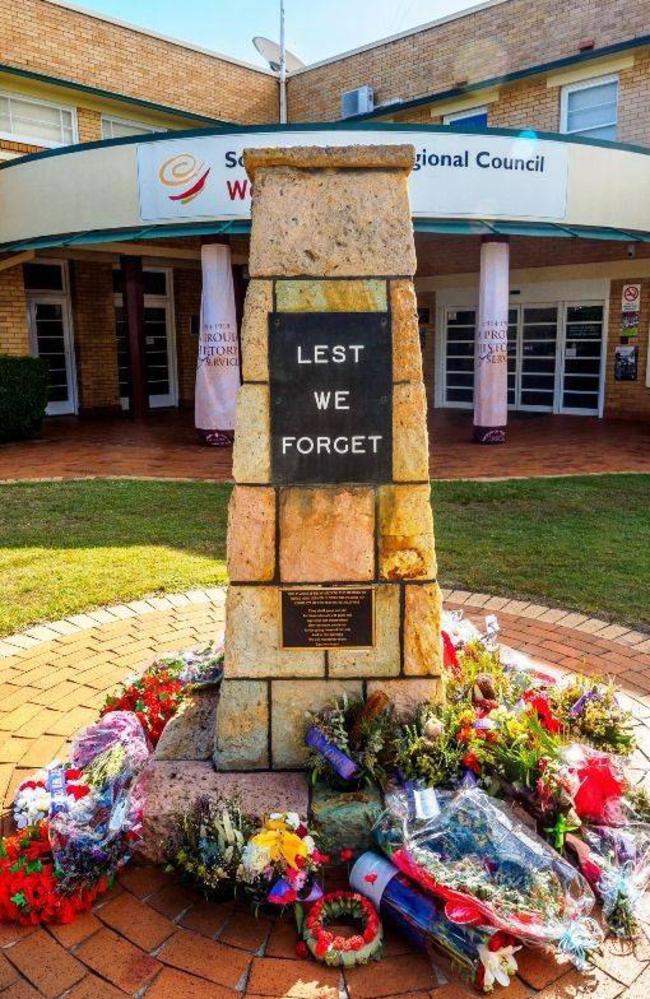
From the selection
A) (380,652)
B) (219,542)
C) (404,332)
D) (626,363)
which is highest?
(404,332)

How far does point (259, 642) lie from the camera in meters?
3.09

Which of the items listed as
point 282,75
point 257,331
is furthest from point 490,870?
point 282,75

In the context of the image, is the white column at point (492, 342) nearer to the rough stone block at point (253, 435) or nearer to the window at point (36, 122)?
the window at point (36, 122)

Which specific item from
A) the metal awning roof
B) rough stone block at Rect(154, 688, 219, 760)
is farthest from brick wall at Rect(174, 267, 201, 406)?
rough stone block at Rect(154, 688, 219, 760)

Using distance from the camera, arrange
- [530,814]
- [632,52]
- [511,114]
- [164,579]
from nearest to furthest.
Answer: [530,814] < [164,579] < [632,52] < [511,114]

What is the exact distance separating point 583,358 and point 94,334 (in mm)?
10206

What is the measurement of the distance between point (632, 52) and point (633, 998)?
51.6ft

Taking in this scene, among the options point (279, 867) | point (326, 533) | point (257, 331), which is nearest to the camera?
point (279, 867)

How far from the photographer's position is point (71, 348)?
55.6 ft

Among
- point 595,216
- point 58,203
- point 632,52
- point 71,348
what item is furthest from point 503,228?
point 71,348

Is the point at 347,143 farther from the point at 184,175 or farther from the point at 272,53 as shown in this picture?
the point at 272,53

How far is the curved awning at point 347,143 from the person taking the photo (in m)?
11.0

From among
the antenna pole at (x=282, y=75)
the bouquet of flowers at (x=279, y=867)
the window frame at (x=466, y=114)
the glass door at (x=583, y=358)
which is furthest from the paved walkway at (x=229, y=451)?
the antenna pole at (x=282, y=75)

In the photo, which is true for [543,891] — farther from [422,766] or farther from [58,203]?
[58,203]
